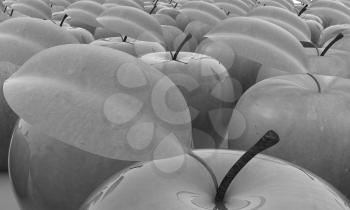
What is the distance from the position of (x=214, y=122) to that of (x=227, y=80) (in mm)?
93

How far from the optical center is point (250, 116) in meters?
0.62

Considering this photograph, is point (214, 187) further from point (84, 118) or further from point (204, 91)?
point (204, 91)

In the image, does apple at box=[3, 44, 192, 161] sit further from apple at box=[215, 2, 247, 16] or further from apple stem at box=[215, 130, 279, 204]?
apple at box=[215, 2, 247, 16]

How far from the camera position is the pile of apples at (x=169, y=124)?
1.20 feet

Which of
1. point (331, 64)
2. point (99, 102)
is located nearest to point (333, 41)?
point (331, 64)

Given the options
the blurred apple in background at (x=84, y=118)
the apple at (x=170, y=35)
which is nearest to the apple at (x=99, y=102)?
the blurred apple in background at (x=84, y=118)

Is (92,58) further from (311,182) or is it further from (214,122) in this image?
(214,122)

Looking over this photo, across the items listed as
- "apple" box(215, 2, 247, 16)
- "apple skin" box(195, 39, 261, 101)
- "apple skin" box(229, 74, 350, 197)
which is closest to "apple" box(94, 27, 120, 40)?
"apple skin" box(195, 39, 261, 101)

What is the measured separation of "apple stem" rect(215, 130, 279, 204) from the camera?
0.37 meters

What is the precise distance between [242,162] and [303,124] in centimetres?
22

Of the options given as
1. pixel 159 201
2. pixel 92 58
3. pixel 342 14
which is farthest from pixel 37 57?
pixel 342 14

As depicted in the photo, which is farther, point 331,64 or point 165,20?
point 165,20

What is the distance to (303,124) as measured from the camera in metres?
0.59

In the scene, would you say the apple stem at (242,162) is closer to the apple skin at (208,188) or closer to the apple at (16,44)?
the apple skin at (208,188)
